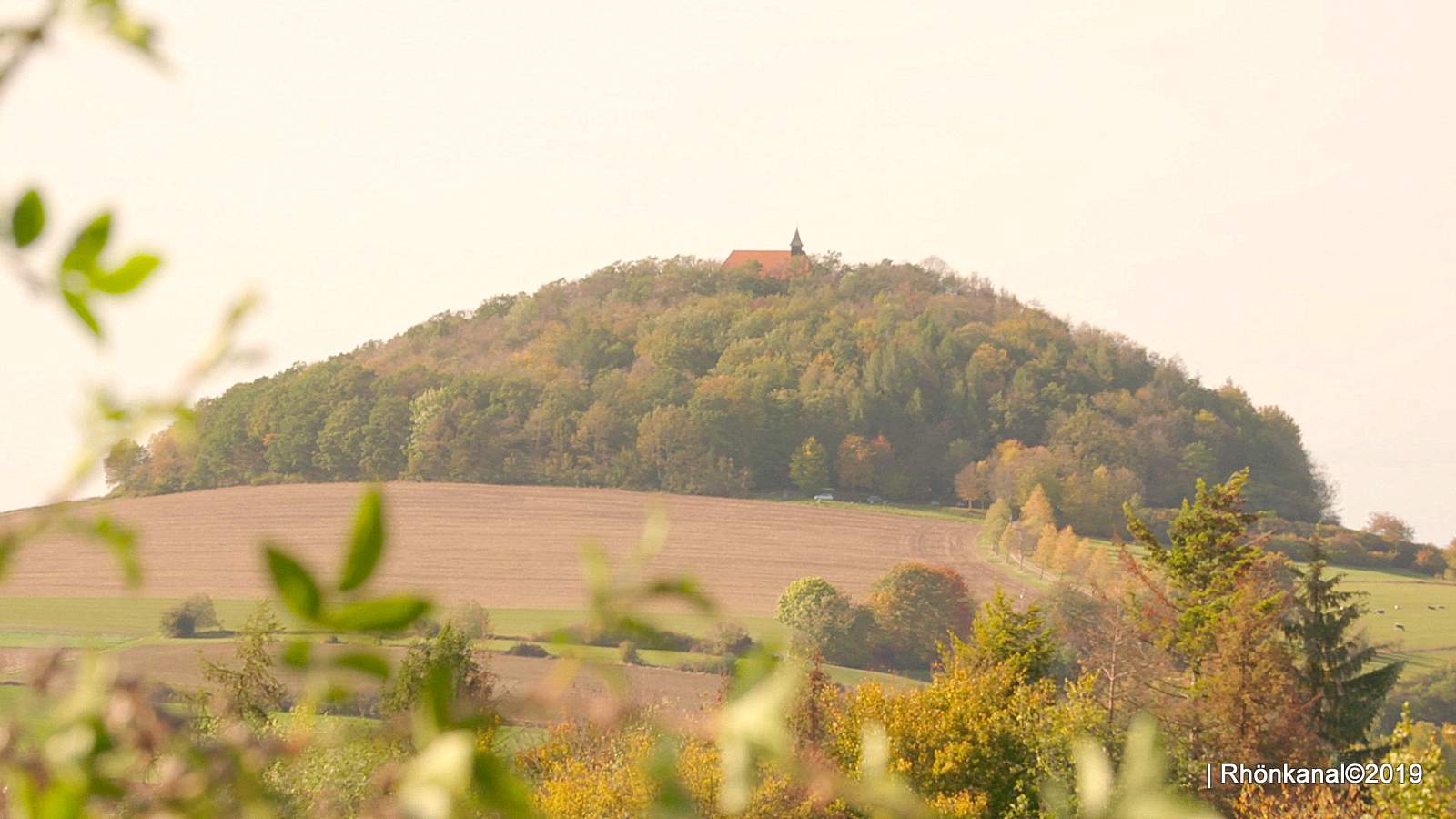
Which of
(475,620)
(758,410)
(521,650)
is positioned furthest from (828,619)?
(758,410)

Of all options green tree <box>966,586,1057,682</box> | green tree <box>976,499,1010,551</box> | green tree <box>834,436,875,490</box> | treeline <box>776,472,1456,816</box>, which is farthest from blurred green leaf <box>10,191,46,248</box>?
green tree <box>834,436,875,490</box>

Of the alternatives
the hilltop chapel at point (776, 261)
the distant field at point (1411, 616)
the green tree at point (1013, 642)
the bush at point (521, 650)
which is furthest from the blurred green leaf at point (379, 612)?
the hilltop chapel at point (776, 261)

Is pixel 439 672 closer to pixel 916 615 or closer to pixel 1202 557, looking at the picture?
pixel 1202 557

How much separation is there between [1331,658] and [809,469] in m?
37.9

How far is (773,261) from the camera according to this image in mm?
89125

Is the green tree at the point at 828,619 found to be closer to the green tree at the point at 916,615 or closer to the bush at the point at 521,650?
the green tree at the point at 916,615

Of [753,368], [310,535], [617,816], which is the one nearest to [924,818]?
[617,816]

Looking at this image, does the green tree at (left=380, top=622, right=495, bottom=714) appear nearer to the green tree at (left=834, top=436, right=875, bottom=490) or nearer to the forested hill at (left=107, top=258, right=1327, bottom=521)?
the forested hill at (left=107, top=258, right=1327, bottom=521)

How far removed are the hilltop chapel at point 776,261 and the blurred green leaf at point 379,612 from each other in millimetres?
85212

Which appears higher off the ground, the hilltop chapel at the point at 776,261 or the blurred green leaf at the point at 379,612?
the hilltop chapel at the point at 776,261

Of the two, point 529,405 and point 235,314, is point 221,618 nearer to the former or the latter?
point 529,405

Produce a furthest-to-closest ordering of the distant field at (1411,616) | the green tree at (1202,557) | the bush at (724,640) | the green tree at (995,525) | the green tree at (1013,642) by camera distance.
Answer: the green tree at (995,525), the distant field at (1411,616), the bush at (724,640), the green tree at (1013,642), the green tree at (1202,557)

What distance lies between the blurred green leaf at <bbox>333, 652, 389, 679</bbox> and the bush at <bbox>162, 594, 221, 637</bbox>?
154ft

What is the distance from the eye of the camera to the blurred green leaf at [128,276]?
1.80 ft
